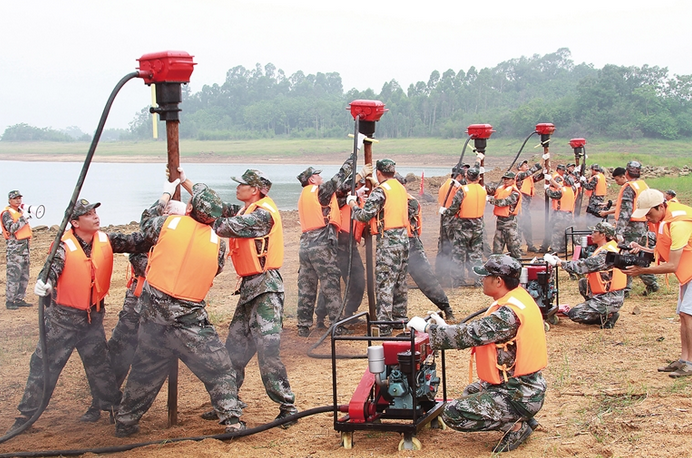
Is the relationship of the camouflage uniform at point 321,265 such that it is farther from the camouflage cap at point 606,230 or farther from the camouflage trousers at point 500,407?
the camouflage trousers at point 500,407

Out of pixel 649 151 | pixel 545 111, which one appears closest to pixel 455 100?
pixel 545 111

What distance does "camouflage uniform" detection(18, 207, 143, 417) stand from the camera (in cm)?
669

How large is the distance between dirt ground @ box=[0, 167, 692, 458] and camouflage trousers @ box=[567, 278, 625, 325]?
0.50 feet

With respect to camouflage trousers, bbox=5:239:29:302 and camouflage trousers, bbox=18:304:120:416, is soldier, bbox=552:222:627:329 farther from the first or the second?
camouflage trousers, bbox=5:239:29:302

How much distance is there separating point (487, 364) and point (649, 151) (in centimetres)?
5178

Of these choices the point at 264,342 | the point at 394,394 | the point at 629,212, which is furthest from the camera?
the point at 629,212

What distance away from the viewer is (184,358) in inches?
247

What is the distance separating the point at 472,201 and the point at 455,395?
23.3 ft

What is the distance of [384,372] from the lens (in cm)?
596

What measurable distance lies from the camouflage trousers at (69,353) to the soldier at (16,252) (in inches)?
286

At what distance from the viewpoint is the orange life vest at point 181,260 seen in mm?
6145

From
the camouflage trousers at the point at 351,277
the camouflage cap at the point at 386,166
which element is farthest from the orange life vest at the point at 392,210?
the camouflage trousers at the point at 351,277

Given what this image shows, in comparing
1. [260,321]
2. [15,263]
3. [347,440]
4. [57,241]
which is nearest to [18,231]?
[15,263]

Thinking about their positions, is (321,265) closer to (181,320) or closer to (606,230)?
(606,230)
